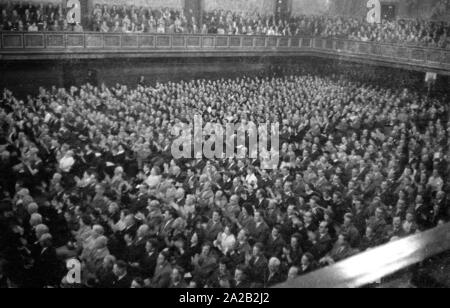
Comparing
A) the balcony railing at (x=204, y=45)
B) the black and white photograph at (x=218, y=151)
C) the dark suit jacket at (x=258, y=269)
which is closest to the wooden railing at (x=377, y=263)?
the black and white photograph at (x=218, y=151)

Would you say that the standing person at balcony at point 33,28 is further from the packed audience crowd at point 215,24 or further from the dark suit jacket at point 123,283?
the dark suit jacket at point 123,283

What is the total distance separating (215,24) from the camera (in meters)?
23.1

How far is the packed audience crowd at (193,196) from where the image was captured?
6234 mm

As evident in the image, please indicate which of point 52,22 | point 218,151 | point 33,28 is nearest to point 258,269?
point 218,151

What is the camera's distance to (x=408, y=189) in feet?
29.3

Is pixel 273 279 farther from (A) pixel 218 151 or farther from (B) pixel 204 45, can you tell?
(B) pixel 204 45

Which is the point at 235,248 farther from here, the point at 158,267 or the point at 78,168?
the point at 78,168

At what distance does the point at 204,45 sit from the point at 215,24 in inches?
86.4

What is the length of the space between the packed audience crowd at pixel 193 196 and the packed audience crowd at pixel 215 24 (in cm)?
436

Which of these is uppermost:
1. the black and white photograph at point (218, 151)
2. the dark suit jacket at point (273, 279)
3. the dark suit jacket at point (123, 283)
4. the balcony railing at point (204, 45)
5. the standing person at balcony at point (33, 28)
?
the standing person at balcony at point (33, 28)

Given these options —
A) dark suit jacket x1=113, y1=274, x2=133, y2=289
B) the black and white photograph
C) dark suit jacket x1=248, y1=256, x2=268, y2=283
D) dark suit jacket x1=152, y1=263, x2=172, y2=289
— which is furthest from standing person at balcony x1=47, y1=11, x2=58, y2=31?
dark suit jacket x1=248, y1=256, x2=268, y2=283

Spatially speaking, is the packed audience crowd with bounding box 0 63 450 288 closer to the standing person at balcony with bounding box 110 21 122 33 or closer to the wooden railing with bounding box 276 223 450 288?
the wooden railing with bounding box 276 223 450 288

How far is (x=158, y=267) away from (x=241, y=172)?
4.83 metres
